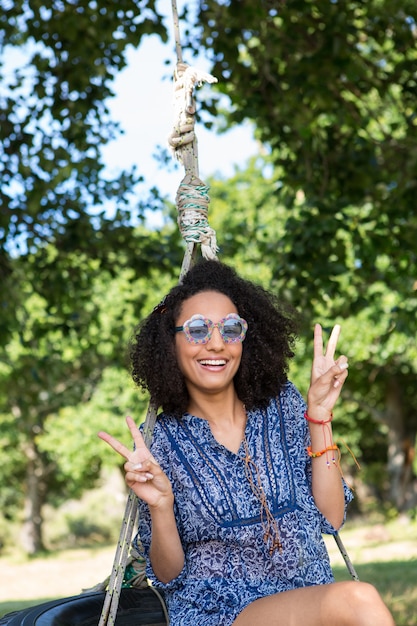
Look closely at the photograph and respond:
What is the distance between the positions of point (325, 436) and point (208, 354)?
1.49ft

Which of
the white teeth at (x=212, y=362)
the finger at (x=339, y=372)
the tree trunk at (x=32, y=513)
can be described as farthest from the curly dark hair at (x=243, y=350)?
the tree trunk at (x=32, y=513)

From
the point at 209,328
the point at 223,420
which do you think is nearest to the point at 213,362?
the point at 209,328

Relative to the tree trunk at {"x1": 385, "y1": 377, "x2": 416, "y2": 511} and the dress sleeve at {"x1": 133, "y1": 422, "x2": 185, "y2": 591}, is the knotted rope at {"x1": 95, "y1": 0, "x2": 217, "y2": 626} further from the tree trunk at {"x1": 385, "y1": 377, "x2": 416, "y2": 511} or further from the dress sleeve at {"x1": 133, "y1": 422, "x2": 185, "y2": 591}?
the tree trunk at {"x1": 385, "y1": 377, "x2": 416, "y2": 511}

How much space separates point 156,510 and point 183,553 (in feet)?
0.66

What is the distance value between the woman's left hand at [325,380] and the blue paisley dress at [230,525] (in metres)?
0.18

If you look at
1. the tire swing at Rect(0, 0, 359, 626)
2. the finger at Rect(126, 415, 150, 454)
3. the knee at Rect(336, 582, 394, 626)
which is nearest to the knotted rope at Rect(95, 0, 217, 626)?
the tire swing at Rect(0, 0, 359, 626)

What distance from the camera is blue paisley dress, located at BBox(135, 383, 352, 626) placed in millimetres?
2531

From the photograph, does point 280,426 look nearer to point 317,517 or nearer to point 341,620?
point 317,517

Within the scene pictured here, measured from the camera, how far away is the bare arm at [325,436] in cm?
268

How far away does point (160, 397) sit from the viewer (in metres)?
2.77

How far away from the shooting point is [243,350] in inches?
115

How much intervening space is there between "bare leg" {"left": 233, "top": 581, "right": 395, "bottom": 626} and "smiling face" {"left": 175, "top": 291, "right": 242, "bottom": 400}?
0.68m

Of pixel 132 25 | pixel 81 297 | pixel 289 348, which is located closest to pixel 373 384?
pixel 81 297

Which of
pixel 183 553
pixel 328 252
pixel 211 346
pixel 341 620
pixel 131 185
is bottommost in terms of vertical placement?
pixel 341 620
